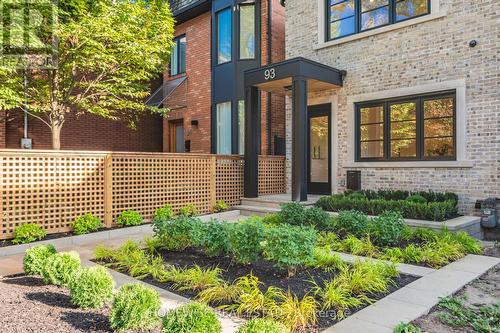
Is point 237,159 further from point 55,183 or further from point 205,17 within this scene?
point 205,17

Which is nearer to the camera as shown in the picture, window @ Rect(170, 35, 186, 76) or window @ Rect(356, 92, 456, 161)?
window @ Rect(356, 92, 456, 161)

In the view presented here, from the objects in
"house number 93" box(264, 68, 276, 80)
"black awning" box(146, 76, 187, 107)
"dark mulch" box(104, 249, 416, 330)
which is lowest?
"dark mulch" box(104, 249, 416, 330)

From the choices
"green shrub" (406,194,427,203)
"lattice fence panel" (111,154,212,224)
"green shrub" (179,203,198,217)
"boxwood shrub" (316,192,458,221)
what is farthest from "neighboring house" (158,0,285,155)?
"green shrub" (406,194,427,203)

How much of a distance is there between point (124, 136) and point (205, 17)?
5134 mm

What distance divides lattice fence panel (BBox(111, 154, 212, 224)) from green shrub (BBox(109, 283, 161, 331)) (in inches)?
198

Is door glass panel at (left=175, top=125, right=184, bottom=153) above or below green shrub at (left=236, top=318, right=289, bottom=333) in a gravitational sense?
above

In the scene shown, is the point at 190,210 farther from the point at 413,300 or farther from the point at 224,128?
the point at 413,300

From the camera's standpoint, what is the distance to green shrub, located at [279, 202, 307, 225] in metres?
6.55

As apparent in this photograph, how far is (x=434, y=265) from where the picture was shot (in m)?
4.77

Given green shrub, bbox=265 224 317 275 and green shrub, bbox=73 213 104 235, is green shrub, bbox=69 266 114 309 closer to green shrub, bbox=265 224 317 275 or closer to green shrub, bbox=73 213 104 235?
green shrub, bbox=265 224 317 275

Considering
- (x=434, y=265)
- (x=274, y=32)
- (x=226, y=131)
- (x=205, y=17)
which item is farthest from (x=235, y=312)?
(x=205, y=17)

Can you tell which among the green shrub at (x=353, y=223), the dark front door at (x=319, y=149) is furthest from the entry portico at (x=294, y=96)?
the green shrub at (x=353, y=223)

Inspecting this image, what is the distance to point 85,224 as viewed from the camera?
6.88m

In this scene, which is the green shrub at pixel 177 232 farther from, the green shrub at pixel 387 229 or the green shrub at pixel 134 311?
the green shrub at pixel 387 229
